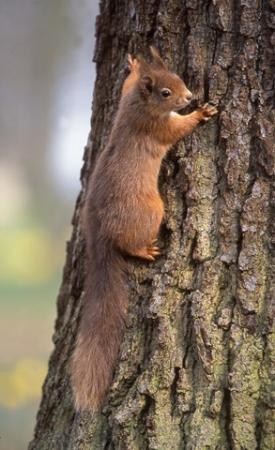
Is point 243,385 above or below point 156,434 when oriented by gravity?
above

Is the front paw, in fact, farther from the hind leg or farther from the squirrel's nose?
the hind leg

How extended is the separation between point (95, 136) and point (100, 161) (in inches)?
8.8

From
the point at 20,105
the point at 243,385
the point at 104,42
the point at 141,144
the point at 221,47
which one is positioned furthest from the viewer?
the point at 20,105

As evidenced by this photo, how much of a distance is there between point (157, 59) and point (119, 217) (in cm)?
45

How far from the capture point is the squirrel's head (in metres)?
1.87

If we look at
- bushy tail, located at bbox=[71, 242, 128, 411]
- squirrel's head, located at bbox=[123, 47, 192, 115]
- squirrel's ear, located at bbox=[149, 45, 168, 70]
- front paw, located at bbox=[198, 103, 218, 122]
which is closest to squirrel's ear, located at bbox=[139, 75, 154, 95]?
squirrel's head, located at bbox=[123, 47, 192, 115]

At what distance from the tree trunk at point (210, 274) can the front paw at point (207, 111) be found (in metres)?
0.02

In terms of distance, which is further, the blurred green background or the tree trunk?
the blurred green background

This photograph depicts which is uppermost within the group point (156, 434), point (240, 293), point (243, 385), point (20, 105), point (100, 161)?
point (20, 105)

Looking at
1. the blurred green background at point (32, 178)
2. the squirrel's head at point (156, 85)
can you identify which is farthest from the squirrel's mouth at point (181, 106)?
the blurred green background at point (32, 178)

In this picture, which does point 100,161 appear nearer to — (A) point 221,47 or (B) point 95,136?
(B) point 95,136

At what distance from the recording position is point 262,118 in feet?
5.69

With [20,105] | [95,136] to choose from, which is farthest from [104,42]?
[20,105]

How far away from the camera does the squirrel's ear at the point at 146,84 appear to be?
2.00 meters
